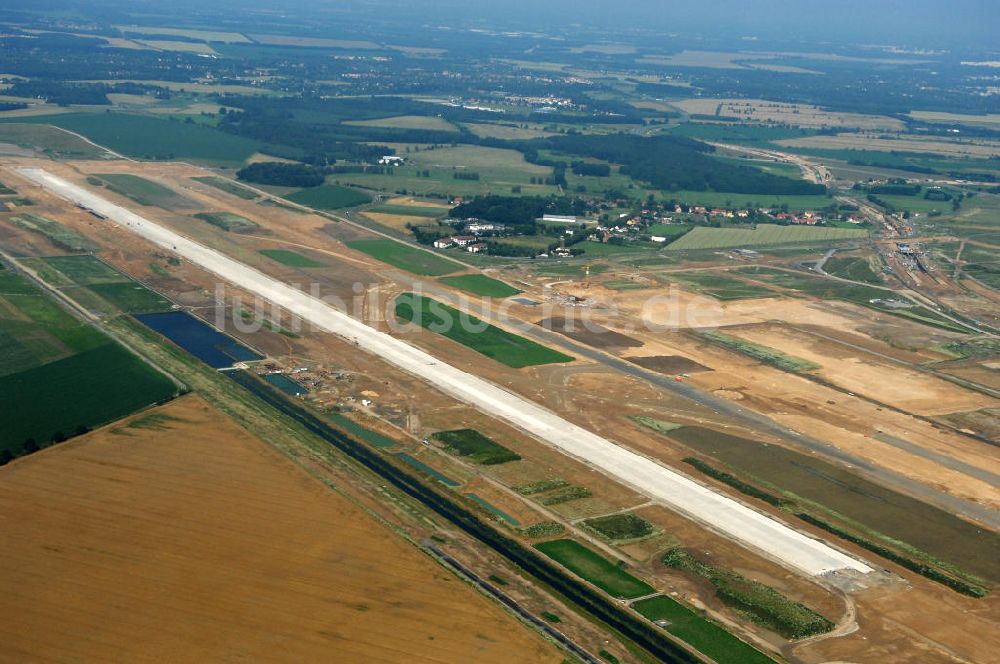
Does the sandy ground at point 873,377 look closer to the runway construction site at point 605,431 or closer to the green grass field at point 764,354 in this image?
the runway construction site at point 605,431

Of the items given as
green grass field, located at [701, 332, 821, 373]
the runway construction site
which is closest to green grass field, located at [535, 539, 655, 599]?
the runway construction site

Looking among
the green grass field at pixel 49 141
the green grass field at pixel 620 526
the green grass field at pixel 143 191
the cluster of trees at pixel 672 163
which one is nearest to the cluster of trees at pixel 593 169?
the cluster of trees at pixel 672 163

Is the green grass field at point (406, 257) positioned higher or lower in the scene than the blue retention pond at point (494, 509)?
higher

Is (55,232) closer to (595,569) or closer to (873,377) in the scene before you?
(873,377)

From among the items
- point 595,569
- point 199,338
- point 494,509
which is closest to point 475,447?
point 494,509

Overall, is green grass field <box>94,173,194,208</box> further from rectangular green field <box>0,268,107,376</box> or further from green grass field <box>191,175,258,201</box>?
rectangular green field <box>0,268,107,376</box>

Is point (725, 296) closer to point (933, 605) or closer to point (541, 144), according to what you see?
point (933, 605)
